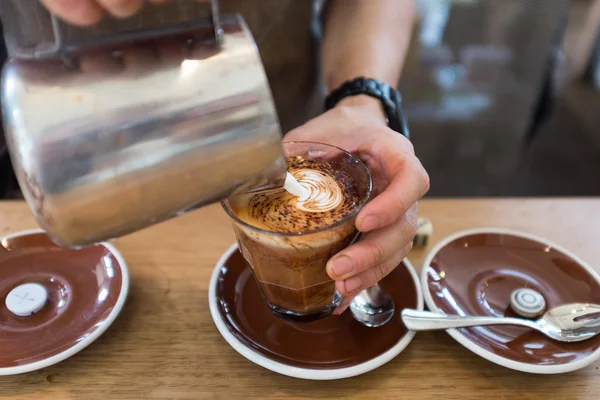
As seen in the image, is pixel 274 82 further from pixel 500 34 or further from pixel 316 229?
pixel 500 34

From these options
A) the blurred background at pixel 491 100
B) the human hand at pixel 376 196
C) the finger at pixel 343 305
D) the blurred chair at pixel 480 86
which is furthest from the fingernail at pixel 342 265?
the blurred chair at pixel 480 86

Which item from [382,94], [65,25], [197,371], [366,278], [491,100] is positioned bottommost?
[491,100]

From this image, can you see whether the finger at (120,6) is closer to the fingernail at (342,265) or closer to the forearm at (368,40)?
the fingernail at (342,265)

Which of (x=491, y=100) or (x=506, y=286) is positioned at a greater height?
(x=506, y=286)

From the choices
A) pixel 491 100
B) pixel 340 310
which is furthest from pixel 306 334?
pixel 491 100

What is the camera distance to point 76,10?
0.52 metres

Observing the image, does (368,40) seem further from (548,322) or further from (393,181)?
(548,322)

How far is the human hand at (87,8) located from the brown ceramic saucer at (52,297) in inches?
16.2

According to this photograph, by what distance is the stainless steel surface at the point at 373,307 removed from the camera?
29.3 inches

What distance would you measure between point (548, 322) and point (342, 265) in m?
0.34

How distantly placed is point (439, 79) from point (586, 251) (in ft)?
5.35

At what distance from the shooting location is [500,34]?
222 centimetres

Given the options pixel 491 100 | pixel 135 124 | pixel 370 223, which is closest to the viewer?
pixel 135 124

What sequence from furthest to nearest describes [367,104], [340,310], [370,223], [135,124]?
[367,104] < [340,310] < [370,223] < [135,124]
